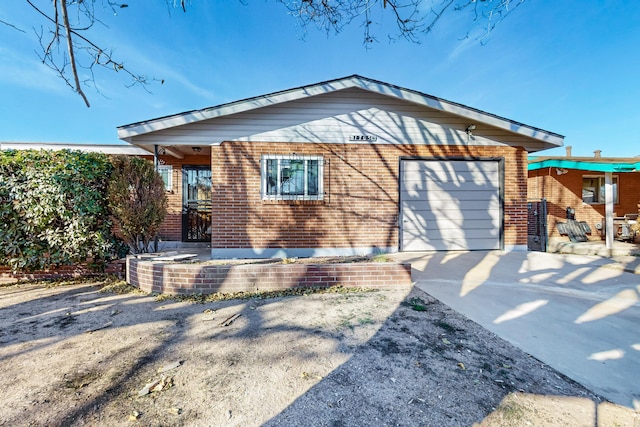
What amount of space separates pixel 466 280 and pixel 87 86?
645cm

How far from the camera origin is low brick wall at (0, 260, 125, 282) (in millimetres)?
5375

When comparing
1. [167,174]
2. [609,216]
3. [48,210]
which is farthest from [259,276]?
[609,216]

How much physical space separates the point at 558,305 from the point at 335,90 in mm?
5771

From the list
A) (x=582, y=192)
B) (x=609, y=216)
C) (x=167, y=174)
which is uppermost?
(x=167, y=174)

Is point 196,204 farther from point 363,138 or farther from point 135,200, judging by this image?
point 363,138

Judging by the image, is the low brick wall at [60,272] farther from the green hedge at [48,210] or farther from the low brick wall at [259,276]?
the low brick wall at [259,276]

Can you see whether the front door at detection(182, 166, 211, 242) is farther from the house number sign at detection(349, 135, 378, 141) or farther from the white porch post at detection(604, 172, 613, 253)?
the white porch post at detection(604, 172, 613, 253)

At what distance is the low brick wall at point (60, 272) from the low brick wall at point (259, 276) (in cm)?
106

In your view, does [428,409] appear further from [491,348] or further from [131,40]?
[131,40]

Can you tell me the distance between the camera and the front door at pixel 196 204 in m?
8.87

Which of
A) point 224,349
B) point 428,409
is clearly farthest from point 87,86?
point 428,409

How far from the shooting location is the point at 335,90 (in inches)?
257

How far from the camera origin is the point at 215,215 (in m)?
6.55

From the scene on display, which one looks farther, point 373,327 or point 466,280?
point 466,280
